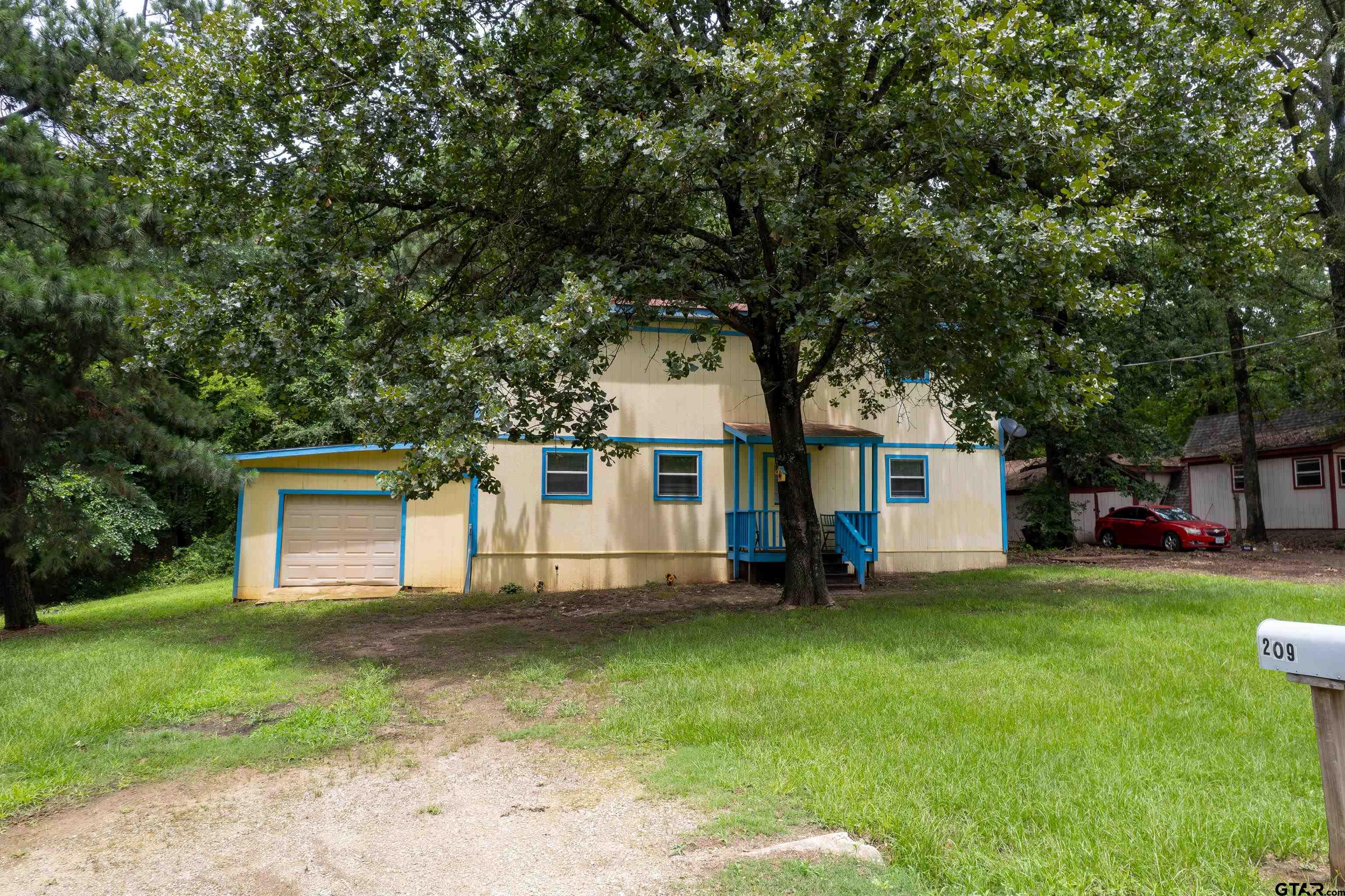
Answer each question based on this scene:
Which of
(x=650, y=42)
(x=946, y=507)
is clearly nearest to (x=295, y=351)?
(x=650, y=42)

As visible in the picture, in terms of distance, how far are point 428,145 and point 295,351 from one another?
106 inches

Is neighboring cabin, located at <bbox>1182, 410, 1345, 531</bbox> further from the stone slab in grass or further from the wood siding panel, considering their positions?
the stone slab in grass

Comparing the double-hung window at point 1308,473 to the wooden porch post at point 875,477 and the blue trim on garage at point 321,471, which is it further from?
the blue trim on garage at point 321,471

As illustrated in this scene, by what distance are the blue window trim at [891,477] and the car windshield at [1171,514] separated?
33.9 feet

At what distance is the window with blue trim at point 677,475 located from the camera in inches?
645

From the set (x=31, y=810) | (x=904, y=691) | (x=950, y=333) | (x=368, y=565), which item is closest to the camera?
(x=31, y=810)

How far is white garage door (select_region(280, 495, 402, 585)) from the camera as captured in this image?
16.4 meters

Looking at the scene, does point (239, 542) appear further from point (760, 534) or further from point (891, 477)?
point (891, 477)

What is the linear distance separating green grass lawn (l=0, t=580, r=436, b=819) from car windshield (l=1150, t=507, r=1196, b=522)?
21795 mm

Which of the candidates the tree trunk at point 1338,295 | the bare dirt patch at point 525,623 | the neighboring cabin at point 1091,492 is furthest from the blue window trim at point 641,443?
the neighboring cabin at point 1091,492

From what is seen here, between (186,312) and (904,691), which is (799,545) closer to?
(904,691)

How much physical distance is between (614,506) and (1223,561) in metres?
13.2

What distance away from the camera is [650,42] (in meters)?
9.16

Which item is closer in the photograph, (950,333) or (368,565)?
(950,333)
